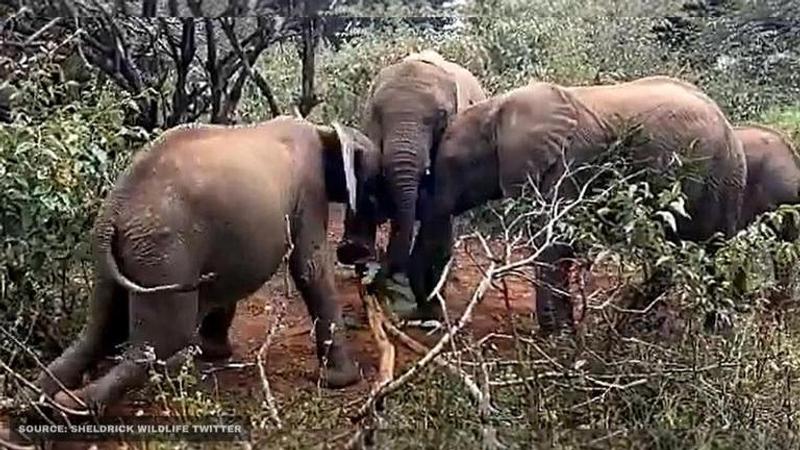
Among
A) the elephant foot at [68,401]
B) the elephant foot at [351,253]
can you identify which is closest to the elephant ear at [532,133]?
the elephant foot at [351,253]

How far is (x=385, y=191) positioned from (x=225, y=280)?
1075 millimetres

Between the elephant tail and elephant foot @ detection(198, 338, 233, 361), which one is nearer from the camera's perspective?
the elephant tail

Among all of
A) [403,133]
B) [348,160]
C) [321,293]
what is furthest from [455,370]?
[403,133]

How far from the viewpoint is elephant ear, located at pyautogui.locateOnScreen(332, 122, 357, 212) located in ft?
13.5

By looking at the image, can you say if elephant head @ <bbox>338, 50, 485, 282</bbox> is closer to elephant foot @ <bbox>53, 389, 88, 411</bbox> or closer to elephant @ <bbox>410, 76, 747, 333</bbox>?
elephant @ <bbox>410, 76, 747, 333</bbox>

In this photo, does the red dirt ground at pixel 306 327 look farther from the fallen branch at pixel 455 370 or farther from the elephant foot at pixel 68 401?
the fallen branch at pixel 455 370

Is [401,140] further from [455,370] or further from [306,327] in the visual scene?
[455,370]

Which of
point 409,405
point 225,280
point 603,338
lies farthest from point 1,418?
point 603,338

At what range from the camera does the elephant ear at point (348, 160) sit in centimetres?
411

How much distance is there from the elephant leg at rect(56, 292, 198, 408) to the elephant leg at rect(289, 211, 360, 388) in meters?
0.50

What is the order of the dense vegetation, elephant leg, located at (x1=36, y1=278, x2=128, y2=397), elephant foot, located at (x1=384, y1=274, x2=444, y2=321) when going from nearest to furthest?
the dense vegetation → elephant leg, located at (x1=36, y1=278, x2=128, y2=397) → elephant foot, located at (x1=384, y1=274, x2=444, y2=321)

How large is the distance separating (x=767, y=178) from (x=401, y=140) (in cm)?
135

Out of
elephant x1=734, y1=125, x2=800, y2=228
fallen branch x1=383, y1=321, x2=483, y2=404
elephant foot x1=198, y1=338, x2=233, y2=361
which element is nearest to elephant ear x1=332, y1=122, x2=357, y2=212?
elephant foot x1=198, y1=338, x2=233, y2=361

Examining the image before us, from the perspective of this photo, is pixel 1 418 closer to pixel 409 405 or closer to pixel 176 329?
pixel 176 329
